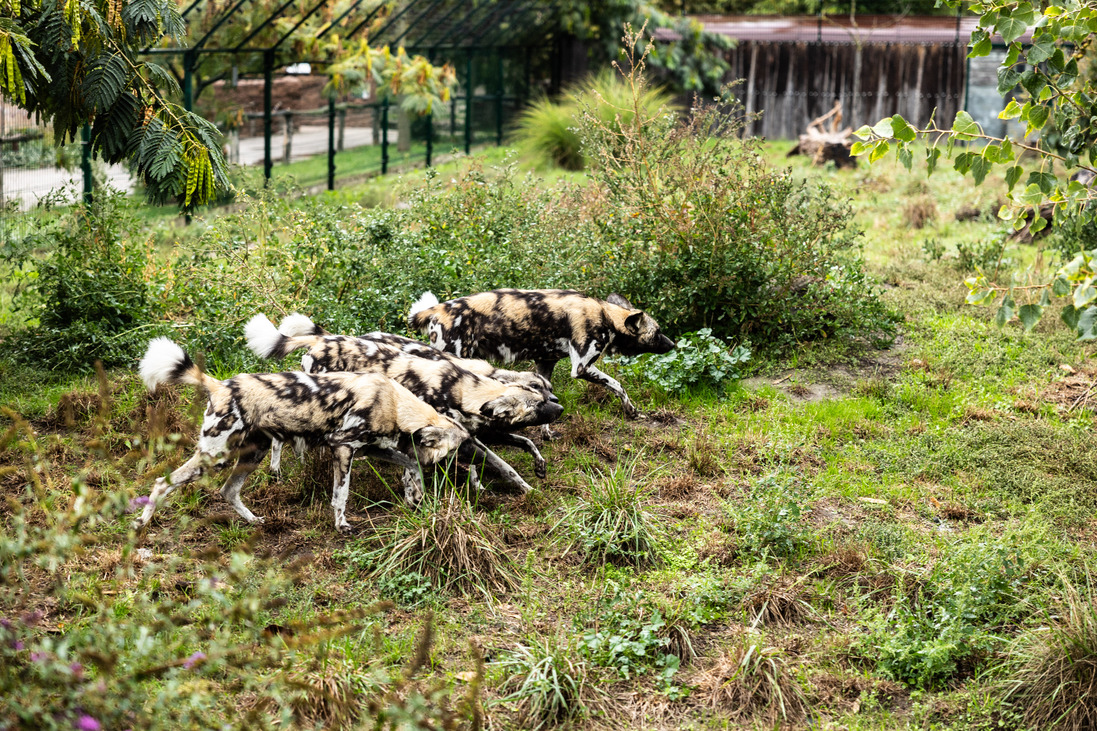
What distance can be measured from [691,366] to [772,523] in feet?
7.31

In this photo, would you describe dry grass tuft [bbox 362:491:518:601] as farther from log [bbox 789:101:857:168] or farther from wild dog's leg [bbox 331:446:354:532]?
log [bbox 789:101:857:168]

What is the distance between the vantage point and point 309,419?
5.18 metres

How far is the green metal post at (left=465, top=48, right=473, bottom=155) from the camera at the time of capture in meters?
18.5

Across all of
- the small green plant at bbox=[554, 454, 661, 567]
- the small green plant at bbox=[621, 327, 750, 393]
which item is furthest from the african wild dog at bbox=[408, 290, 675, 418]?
the small green plant at bbox=[554, 454, 661, 567]

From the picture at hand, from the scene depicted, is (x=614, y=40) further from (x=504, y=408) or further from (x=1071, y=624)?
(x=1071, y=624)

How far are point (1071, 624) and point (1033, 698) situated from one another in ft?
1.03

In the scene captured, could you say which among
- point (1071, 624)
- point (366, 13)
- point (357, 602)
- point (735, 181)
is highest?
point (366, 13)

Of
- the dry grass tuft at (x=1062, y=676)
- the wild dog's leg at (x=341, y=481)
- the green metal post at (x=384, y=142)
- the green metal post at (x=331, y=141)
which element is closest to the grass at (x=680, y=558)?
the dry grass tuft at (x=1062, y=676)

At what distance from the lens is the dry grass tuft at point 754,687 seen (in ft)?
12.9

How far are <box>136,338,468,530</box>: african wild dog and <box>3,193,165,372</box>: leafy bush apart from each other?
8.28 feet

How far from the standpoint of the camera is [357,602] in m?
4.63

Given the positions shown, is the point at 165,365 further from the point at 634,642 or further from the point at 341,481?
the point at 634,642

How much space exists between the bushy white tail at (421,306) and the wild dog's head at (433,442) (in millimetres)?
1714

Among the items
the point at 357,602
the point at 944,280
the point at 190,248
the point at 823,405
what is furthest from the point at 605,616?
the point at 944,280
